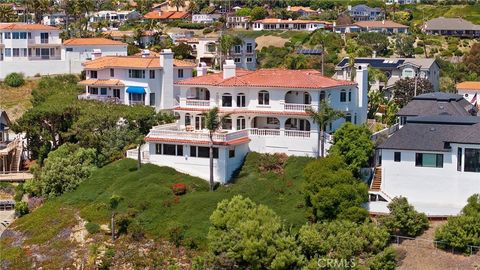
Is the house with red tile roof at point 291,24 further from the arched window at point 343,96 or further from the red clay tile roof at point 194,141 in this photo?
the red clay tile roof at point 194,141

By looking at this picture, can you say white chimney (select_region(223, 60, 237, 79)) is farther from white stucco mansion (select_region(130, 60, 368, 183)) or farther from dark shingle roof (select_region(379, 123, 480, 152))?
dark shingle roof (select_region(379, 123, 480, 152))

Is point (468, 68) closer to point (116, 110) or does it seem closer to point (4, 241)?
point (116, 110)

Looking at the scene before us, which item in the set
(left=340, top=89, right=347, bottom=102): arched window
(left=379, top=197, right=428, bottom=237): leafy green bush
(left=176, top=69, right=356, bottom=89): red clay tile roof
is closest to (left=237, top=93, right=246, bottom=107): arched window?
(left=176, top=69, right=356, bottom=89): red clay tile roof

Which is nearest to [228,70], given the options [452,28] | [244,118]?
[244,118]

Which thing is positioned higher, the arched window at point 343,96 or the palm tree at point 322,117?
the arched window at point 343,96

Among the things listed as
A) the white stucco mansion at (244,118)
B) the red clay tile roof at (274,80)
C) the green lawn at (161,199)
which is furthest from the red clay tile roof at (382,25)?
the green lawn at (161,199)

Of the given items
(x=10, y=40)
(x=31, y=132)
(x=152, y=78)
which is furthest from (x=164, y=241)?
(x=10, y=40)
